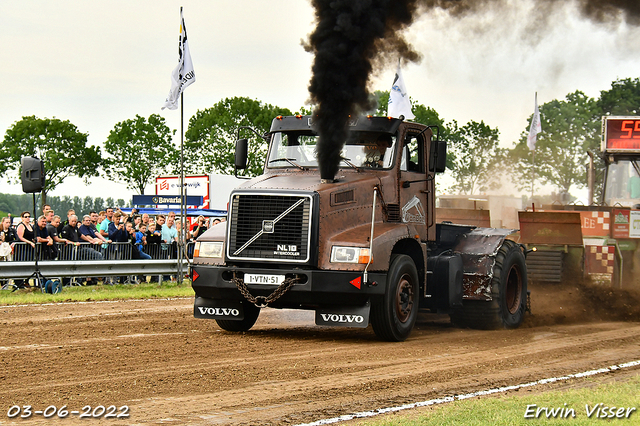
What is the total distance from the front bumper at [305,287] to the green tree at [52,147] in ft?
169

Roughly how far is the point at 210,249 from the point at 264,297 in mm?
973

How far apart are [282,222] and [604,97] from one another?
59.8 meters

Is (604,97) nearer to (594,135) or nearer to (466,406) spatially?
(594,135)

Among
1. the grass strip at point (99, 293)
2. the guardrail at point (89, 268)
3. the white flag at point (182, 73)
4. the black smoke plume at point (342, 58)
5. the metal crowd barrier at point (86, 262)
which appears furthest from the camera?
the white flag at point (182, 73)

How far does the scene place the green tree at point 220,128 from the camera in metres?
61.9

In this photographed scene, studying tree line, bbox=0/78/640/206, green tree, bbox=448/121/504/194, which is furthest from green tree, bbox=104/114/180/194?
green tree, bbox=448/121/504/194

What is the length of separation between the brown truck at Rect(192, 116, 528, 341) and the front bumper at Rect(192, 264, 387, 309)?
12 mm

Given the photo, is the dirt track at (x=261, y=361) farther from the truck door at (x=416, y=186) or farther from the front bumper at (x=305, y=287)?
the truck door at (x=416, y=186)

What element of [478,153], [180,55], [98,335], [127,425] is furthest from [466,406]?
[478,153]

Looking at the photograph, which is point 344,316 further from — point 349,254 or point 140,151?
point 140,151

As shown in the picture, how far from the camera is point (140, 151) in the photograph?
205ft

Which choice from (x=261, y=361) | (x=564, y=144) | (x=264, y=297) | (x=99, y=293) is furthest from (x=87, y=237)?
(x=564, y=144)

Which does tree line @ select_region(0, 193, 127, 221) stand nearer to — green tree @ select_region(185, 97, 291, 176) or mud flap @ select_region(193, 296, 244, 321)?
green tree @ select_region(185, 97, 291, 176)


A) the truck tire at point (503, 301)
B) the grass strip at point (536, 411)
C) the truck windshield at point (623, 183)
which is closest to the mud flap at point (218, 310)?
the truck tire at point (503, 301)
